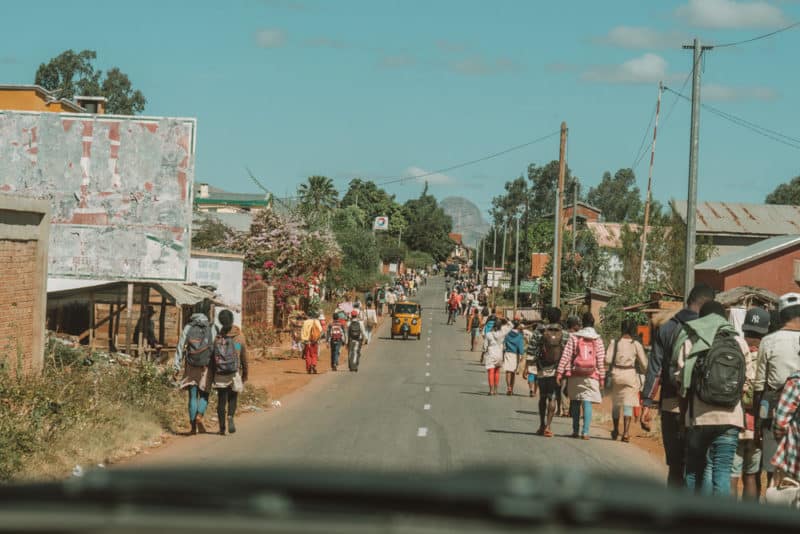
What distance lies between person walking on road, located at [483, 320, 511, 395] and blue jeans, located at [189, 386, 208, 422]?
9665mm

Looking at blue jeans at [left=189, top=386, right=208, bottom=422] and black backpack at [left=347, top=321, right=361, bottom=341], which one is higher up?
black backpack at [left=347, top=321, right=361, bottom=341]

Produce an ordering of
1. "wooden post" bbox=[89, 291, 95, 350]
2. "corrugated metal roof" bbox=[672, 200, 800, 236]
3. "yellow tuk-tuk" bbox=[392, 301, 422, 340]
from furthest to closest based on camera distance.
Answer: "corrugated metal roof" bbox=[672, 200, 800, 236] < "yellow tuk-tuk" bbox=[392, 301, 422, 340] < "wooden post" bbox=[89, 291, 95, 350]

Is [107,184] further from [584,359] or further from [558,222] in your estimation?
[558,222]

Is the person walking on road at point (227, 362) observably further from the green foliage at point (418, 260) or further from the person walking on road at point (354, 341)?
the green foliage at point (418, 260)

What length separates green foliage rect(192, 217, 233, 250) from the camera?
2000 inches

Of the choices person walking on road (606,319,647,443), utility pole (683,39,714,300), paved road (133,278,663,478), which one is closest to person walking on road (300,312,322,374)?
paved road (133,278,663,478)

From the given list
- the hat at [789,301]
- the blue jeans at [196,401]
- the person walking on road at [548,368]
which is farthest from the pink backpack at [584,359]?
the hat at [789,301]

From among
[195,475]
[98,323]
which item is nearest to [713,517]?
[195,475]

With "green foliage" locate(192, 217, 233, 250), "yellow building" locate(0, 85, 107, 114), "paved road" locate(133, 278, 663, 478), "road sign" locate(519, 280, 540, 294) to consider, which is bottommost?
"paved road" locate(133, 278, 663, 478)

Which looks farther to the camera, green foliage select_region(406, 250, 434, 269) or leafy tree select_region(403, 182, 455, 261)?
leafy tree select_region(403, 182, 455, 261)

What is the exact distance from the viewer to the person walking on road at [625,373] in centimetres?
1648

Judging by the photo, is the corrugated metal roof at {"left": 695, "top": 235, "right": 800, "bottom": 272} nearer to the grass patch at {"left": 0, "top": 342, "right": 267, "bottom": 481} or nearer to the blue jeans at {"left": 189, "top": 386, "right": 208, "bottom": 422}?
the grass patch at {"left": 0, "top": 342, "right": 267, "bottom": 481}

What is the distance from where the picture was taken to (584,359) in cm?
1566

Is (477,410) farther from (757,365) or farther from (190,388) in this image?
(757,365)
